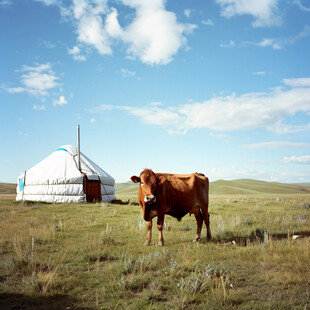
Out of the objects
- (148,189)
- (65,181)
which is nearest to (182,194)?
(148,189)

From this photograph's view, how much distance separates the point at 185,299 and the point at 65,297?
5.42ft

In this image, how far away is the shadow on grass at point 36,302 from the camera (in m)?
3.54

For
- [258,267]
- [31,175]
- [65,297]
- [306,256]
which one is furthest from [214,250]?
[31,175]

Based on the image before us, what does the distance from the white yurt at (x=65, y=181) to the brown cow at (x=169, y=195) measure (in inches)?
570

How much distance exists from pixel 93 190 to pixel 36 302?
58.8 ft

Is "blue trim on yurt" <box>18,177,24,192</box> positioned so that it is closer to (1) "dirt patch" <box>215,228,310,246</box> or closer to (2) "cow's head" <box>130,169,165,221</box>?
(2) "cow's head" <box>130,169,165,221</box>

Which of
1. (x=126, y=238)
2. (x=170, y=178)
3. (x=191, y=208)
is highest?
(x=170, y=178)

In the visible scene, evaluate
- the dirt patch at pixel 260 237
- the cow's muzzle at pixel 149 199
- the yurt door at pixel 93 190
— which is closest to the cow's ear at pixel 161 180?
the cow's muzzle at pixel 149 199

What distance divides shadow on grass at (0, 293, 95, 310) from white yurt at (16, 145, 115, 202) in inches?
663

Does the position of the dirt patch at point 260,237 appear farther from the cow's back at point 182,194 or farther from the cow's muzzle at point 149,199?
the cow's muzzle at point 149,199

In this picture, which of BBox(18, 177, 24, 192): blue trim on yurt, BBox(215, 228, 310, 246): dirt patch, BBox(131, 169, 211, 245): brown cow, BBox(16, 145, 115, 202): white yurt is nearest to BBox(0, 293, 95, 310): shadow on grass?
BBox(131, 169, 211, 245): brown cow

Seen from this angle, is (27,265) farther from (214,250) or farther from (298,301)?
(298,301)

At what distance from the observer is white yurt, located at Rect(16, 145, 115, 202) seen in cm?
2055

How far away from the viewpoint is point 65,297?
3811 mm
